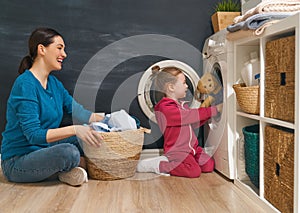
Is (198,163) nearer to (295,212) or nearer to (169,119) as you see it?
(169,119)

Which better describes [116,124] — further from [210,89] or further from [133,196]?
[210,89]

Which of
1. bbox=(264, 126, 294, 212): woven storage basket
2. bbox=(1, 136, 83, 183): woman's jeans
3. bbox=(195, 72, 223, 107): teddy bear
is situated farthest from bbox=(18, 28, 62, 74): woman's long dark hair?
bbox=(264, 126, 294, 212): woven storage basket

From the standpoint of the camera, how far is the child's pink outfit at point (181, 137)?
2.42 metres

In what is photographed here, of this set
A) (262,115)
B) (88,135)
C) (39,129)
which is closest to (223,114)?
(262,115)

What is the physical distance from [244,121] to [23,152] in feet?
4.31

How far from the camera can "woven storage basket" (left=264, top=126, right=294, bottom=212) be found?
152 cm

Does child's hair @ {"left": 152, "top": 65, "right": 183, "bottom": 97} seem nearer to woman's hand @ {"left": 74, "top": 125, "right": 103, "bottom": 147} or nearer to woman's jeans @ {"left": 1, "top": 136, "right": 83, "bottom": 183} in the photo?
woman's hand @ {"left": 74, "top": 125, "right": 103, "bottom": 147}

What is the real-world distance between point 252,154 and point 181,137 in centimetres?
67

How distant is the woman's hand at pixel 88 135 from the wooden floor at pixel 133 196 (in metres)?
0.25

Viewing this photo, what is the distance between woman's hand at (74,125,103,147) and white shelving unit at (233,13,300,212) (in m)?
0.80

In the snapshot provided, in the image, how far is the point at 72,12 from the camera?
9.00 feet

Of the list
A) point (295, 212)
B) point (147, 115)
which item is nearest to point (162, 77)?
point (147, 115)

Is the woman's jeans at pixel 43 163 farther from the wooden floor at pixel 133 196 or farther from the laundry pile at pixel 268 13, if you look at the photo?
the laundry pile at pixel 268 13

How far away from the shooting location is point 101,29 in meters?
2.77
